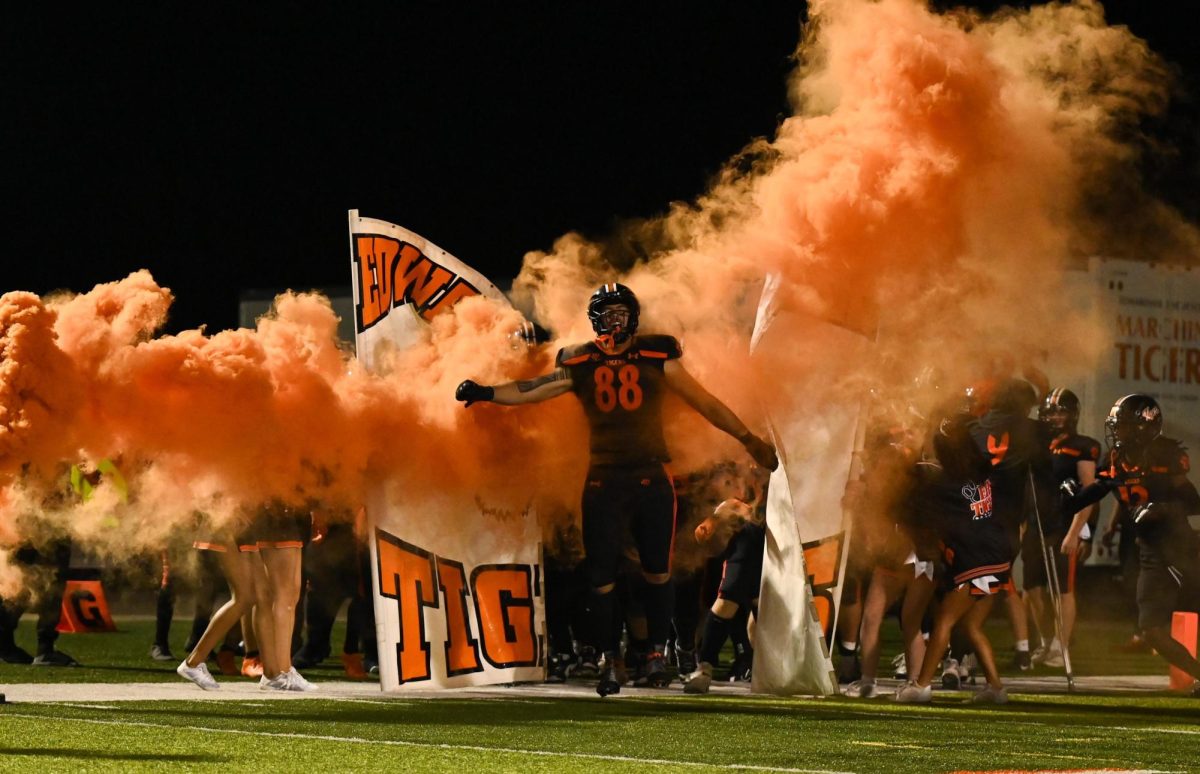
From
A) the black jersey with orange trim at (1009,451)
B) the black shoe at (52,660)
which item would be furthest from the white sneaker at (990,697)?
the black shoe at (52,660)

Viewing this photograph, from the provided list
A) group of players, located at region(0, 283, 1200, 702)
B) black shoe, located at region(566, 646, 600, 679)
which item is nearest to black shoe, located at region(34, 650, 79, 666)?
group of players, located at region(0, 283, 1200, 702)

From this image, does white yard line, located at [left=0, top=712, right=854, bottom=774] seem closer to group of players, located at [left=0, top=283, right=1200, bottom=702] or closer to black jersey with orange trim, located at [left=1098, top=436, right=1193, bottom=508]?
group of players, located at [left=0, top=283, right=1200, bottom=702]

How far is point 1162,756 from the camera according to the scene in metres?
7.51

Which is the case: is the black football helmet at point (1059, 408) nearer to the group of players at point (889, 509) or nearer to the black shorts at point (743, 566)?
the group of players at point (889, 509)

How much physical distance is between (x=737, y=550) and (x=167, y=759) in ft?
17.5

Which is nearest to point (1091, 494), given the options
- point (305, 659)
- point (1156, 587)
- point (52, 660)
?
point (1156, 587)

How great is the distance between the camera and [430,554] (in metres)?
10.7

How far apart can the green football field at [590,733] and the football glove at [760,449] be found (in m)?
1.33

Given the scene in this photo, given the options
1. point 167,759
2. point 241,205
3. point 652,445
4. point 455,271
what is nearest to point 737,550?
point 652,445

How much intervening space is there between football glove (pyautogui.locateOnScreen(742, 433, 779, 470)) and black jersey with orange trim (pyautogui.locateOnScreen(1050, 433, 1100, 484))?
15.9 feet

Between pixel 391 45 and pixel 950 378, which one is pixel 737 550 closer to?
pixel 950 378

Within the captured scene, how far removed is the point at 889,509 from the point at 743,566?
1.17m

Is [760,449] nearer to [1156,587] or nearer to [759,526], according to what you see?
[759,526]

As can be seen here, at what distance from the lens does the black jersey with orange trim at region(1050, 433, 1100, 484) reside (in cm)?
1428
